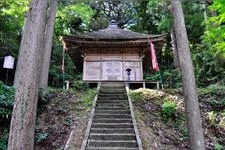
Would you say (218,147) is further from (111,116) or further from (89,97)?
(89,97)

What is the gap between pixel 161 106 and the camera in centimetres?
1230

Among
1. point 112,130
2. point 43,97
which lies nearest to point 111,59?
point 43,97

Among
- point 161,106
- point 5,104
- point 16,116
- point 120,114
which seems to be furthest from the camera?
point 161,106

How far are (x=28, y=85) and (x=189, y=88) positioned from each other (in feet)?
13.8

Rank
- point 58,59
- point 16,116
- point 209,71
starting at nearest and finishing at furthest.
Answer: point 16,116 < point 209,71 < point 58,59

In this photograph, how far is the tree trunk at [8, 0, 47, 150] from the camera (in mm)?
6484

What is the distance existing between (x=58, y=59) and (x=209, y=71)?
44.2ft

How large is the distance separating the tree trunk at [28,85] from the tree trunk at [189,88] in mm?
3860

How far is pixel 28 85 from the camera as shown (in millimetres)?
6797

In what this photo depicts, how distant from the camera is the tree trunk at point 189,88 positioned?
7.70m

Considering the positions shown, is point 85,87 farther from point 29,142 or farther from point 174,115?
point 29,142

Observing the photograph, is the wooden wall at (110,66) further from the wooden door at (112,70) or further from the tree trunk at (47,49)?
the tree trunk at (47,49)

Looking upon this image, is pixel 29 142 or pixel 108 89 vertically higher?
pixel 108 89

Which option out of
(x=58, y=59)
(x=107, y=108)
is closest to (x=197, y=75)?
(x=107, y=108)
